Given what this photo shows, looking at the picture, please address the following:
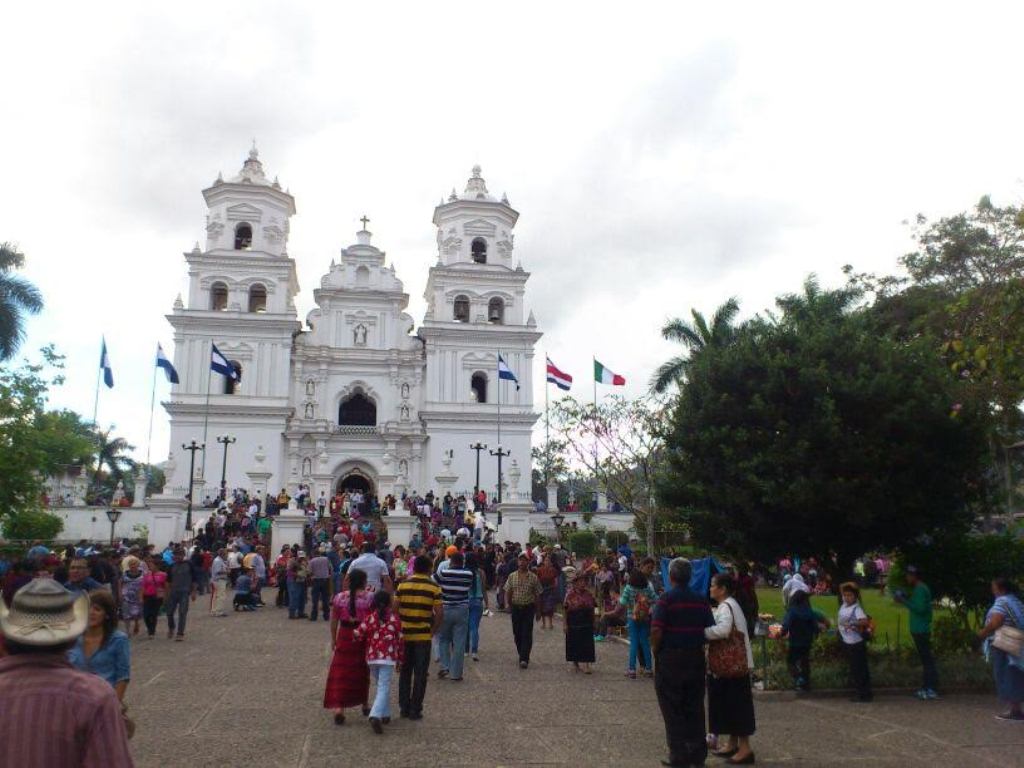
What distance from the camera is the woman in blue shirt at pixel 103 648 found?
5129 millimetres

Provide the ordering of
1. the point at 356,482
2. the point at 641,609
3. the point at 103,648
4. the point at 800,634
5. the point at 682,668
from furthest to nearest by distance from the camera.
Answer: the point at 356,482 < the point at 641,609 < the point at 800,634 < the point at 682,668 < the point at 103,648

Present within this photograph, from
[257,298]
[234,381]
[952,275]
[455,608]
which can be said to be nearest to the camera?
[455,608]

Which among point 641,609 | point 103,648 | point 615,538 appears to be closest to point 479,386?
point 615,538

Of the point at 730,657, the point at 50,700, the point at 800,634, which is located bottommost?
the point at 800,634

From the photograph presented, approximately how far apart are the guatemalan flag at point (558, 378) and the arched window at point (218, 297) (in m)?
17.3

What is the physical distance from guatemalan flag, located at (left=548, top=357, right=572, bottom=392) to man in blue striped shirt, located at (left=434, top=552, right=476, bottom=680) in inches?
913

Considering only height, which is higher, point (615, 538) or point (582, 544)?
point (615, 538)

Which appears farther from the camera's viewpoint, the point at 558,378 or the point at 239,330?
the point at 239,330

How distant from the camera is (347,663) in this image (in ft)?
25.0

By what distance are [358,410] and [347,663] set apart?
35.3 metres

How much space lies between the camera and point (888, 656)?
1038cm

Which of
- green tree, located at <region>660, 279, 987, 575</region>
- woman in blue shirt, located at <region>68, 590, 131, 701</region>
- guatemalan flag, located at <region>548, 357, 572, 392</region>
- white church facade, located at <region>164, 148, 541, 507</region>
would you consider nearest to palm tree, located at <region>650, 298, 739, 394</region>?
guatemalan flag, located at <region>548, 357, 572, 392</region>

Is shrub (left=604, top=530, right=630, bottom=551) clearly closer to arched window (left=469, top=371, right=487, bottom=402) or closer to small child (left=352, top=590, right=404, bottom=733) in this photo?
arched window (left=469, top=371, right=487, bottom=402)

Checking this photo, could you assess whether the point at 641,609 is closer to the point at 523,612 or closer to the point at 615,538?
the point at 523,612
